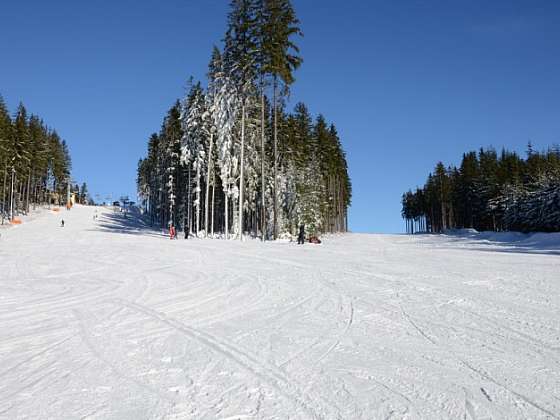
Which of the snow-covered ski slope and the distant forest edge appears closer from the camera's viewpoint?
the snow-covered ski slope

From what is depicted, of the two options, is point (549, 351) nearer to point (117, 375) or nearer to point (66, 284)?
point (117, 375)

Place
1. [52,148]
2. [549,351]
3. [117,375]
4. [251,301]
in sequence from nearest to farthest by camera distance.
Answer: [117,375]
[549,351]
[251,301]
[52,148]

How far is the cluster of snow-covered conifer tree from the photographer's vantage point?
103 feet

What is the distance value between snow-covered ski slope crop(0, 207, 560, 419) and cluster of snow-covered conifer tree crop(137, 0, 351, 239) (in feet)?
68.7

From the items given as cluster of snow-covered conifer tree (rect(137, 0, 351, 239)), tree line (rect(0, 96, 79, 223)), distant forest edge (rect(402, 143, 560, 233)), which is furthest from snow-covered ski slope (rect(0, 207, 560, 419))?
tree line (rect(0, 96, 79, 223))

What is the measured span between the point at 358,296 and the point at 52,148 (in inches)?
3449

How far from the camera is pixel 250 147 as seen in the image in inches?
1642

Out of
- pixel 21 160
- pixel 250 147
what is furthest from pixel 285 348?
pixel 21 160

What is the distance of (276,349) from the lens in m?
5.46

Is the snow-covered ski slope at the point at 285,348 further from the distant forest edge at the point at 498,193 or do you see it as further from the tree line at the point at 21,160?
the tree line at the point at 21,160

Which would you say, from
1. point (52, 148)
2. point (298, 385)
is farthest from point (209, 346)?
point (52, 148)

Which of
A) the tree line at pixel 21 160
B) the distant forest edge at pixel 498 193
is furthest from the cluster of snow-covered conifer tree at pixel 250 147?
the distant forest edge at pixel 498 193

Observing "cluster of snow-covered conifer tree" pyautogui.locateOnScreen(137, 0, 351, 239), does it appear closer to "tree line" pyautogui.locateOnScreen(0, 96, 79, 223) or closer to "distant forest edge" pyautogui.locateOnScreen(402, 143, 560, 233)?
"tree line" pyautogui.locateOnScreen(0, 96, 79, 223)

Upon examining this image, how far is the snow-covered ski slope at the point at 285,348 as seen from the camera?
12.5 ft
